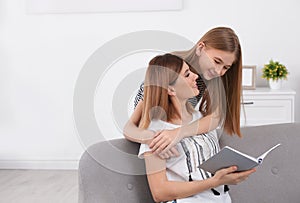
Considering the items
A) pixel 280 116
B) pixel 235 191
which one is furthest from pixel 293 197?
pixel 280 116

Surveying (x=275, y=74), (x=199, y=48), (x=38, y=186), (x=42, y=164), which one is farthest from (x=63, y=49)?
(x=199, y=48)

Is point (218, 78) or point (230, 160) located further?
point (218, 78)

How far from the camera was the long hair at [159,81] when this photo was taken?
1432 millimetres

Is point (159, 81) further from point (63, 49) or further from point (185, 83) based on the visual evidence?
point (63, 49)

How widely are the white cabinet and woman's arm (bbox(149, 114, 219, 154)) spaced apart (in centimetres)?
193

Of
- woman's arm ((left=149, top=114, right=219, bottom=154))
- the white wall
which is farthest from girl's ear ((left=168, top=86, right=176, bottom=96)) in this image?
the white wall

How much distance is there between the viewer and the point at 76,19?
3.97 m

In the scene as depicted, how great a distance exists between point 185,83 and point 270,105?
2.15 m

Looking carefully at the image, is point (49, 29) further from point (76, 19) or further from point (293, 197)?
point (293, 197)

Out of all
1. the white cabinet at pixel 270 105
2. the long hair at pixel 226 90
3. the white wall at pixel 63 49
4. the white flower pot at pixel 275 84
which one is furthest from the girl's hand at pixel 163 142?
the white wall at pixel 63 49

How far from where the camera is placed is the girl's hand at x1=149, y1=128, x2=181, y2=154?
1.40m

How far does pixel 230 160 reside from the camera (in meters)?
1.32

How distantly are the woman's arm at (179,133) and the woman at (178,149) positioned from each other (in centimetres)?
2

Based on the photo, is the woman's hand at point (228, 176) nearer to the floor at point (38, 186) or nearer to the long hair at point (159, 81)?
the long hair at point (159, 81)
